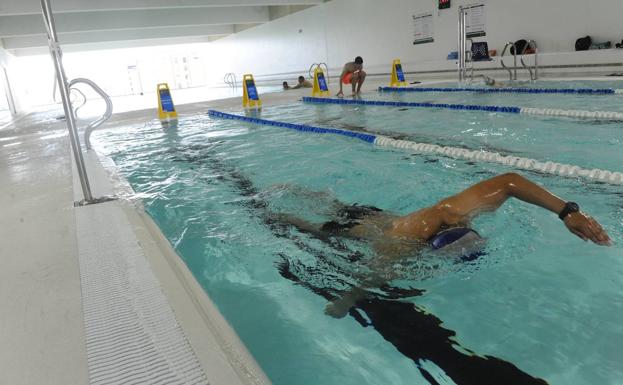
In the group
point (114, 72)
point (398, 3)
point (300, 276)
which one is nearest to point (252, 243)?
point (300, 276)

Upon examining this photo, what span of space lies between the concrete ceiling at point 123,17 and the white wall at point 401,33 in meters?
1.24

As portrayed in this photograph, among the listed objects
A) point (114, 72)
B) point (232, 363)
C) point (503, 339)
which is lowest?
point (503, 339)

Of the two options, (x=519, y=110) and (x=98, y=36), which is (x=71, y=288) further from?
(x=98, y=36)

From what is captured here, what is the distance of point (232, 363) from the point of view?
5.09 ft

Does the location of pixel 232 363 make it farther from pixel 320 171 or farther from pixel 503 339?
pixel 320 171

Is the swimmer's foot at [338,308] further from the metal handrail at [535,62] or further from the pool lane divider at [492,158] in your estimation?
the metal handrail at [535,62]

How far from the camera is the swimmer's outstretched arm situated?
6.63 ft

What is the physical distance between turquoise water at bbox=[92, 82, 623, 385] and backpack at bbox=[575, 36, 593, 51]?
755 centimetres

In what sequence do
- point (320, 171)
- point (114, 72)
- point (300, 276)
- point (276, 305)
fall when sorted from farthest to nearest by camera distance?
point (114, 72) < point (320, 171) < point (300, 276) < point (276, 305)

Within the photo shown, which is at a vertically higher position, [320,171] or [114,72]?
[114,72]

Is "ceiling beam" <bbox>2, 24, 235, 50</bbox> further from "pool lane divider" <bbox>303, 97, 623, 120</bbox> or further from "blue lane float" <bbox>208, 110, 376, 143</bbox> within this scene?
"pool lane divider" <bbox>303, 97, 623, 120</bbox>

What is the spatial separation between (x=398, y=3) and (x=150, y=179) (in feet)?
47.6

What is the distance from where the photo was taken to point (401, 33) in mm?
17391

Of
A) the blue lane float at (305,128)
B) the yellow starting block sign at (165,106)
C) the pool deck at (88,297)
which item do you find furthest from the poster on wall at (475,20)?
the pool deck at (88,297)
